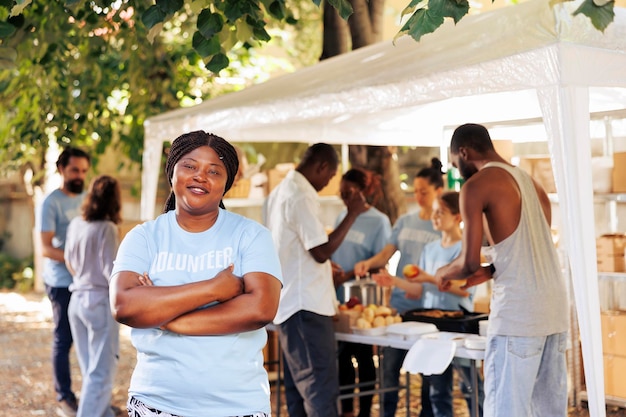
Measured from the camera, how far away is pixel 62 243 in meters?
7.04

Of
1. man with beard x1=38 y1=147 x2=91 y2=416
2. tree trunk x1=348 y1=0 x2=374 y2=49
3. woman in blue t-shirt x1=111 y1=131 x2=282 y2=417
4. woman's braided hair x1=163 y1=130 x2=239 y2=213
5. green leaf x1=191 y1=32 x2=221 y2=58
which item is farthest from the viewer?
tree trunk x1=348 y1=0 x2=374 y2=49

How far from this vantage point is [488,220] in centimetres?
444

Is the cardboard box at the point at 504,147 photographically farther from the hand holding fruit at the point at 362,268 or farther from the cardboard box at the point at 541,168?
the hand holding fruit at the point at 362,268

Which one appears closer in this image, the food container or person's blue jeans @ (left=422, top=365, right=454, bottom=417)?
the food container

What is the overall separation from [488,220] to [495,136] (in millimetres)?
1823

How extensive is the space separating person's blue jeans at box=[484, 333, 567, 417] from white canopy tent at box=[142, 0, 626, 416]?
70 centimetres

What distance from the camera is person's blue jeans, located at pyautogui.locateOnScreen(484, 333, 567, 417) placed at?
4344mm

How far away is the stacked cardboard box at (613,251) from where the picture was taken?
6418mm

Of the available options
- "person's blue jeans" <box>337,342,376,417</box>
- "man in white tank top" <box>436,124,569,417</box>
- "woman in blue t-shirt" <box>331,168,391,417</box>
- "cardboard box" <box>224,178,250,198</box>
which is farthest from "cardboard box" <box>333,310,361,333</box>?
"cardboard box" <box>224,178,250,198</box>

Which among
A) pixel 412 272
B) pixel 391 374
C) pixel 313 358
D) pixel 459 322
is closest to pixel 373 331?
pixel 313 358

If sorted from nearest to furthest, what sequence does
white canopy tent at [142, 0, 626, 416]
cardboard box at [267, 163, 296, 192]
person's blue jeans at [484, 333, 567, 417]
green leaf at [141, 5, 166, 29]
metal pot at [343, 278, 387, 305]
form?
1. white canopy tent at [142, 0, 626, 416]
2. green leaf at [141, 5, 166, 29]
3. person's blue jeans at [484, 333, 567, 417]
4. metal pot at [343, 278, 387, 305]
5. cardboard box at [267, 163, 296, 192]

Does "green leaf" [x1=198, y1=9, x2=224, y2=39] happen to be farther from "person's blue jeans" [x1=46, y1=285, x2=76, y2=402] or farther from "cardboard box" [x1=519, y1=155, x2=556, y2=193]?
"person's blue jeans" [x1=46, y1=285, x2=76, y2=402]

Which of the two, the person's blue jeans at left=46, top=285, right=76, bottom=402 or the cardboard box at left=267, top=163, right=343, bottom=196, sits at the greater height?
the cardboard box at left=267, top=163, right=343, bottom=196

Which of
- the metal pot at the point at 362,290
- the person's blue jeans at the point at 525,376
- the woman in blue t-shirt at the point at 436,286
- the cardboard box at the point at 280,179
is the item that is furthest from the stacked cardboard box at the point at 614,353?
the cardboard box at the point at 280,179
